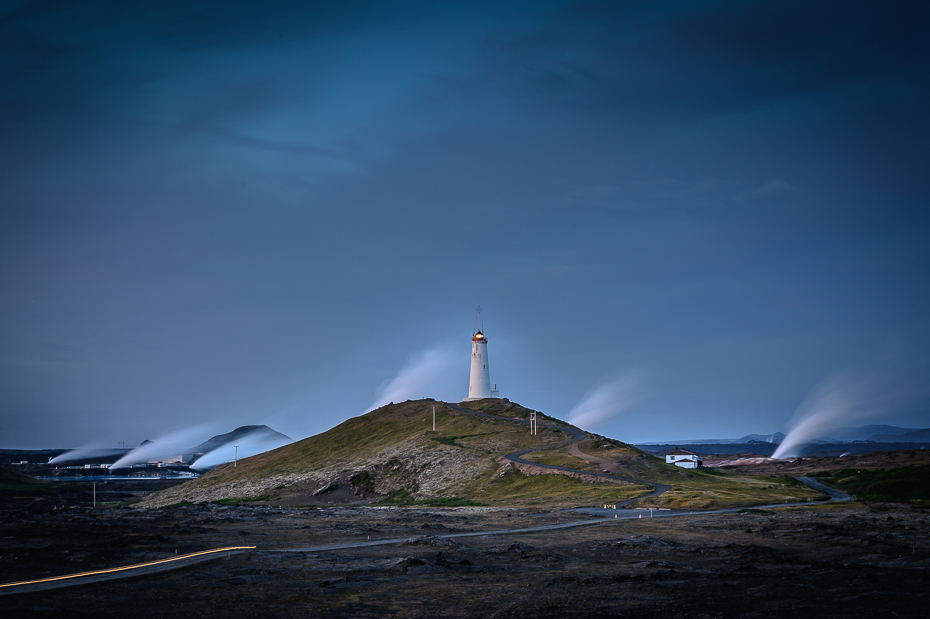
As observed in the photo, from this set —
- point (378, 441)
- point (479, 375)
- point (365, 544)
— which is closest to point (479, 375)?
point (479, 375)

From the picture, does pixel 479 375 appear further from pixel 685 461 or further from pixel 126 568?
pixel 126 568

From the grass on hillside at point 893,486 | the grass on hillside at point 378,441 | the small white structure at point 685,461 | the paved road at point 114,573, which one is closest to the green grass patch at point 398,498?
the grass on hillside at point 378,441

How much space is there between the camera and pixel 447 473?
5231 inches

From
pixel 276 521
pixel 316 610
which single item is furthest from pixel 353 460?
pixel 316 610

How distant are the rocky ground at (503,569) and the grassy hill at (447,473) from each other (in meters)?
29.5

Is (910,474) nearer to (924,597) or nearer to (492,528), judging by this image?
(492,528)

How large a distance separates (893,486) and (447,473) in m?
72.6

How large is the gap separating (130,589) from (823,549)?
4532cm

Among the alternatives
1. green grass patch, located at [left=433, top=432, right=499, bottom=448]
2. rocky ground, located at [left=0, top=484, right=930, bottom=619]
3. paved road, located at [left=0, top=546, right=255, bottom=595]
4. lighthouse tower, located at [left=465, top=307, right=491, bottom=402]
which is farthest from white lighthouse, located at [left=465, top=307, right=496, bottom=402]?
paved road, located at [left=0, top=546, right=255, bottom=595]

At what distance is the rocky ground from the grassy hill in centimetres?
2951

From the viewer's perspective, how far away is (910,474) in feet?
412

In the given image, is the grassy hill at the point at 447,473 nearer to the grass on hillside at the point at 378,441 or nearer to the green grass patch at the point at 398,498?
the green grass patch at the point at 398,498

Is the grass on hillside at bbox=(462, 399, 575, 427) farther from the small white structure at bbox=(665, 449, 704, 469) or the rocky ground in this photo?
the rocky ground

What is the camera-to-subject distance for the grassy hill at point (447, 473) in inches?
4188
